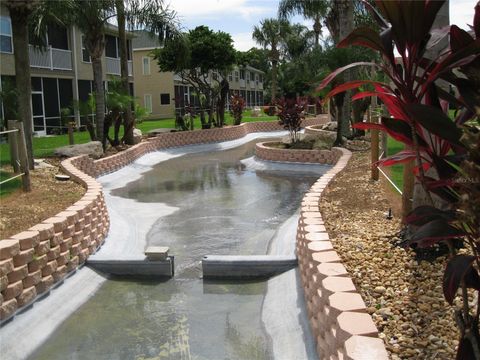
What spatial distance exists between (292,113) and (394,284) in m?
14.3

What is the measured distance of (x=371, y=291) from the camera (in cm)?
406

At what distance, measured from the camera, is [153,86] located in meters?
42.8

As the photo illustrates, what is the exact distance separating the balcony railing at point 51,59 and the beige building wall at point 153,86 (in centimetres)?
1569

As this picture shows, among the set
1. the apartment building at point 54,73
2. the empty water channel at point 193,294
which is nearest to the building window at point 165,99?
the apartment building at point 54,73

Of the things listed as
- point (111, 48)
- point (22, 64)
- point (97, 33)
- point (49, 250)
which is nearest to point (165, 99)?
point (111, 48)

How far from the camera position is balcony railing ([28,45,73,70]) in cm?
2402

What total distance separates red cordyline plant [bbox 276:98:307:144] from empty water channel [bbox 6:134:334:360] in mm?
6091

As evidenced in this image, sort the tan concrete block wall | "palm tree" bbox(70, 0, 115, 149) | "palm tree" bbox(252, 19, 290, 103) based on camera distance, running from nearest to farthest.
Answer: the tan concrete block wall < "palm tree" bbox(70, 0, 115, 149) < "palm tree" bbox(252, 19, 290, 103)

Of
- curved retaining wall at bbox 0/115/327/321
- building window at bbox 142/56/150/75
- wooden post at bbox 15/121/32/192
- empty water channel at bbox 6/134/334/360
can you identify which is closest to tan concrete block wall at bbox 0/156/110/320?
curved retaining wall at bbox 0/115/327/321

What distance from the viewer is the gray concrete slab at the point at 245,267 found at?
6.34m

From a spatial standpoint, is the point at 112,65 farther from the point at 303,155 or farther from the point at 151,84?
the point at 303,155

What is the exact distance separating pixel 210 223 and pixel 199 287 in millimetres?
2985

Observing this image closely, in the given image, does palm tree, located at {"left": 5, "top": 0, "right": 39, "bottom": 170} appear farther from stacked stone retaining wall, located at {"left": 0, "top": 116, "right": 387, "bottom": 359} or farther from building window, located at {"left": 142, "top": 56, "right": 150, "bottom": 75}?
building window, located at {"left": 142, "top": 56, "right": 150, "bottom": 75}

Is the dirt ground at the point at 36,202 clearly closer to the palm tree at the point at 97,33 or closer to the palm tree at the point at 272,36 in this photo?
the palm tree at the point at 97,33
